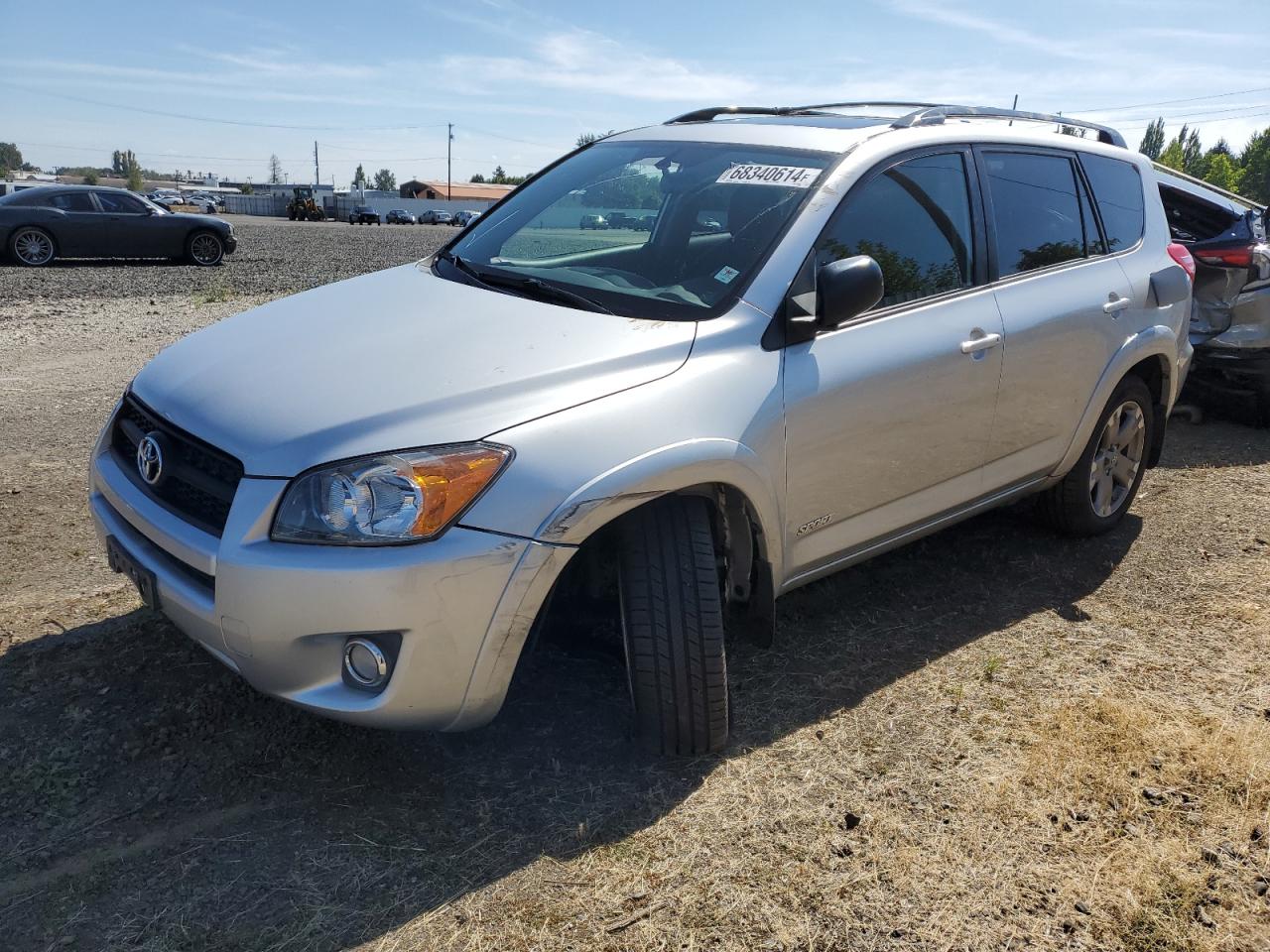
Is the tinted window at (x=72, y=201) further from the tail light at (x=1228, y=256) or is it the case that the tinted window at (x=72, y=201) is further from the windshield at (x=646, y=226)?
the tail light at (x=1228, y=256)

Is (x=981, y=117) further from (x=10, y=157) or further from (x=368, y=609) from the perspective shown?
(x=10, y=157)

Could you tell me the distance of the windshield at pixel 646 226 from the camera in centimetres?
322

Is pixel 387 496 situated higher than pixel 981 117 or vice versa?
pixel 981 117

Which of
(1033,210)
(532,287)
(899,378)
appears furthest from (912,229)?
(532,287)

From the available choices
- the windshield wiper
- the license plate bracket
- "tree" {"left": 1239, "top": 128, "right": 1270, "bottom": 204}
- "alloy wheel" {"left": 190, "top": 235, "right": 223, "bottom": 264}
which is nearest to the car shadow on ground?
the license plate bracket

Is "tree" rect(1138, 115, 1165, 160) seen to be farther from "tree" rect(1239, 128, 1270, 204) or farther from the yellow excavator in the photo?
the yellow excavator

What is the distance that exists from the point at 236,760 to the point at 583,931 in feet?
3.86

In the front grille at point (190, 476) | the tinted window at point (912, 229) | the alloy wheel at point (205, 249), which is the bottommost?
the alloy wheel at point (205, 249)

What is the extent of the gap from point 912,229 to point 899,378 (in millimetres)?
592

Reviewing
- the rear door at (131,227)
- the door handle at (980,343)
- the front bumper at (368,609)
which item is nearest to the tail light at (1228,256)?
the door handle at (980,343)

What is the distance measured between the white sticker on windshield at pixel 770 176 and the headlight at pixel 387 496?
4.97ft

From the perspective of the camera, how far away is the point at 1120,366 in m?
4.34

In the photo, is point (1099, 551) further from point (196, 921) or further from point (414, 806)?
point (196, 921)

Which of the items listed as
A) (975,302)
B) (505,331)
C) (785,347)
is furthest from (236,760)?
(975,302)
